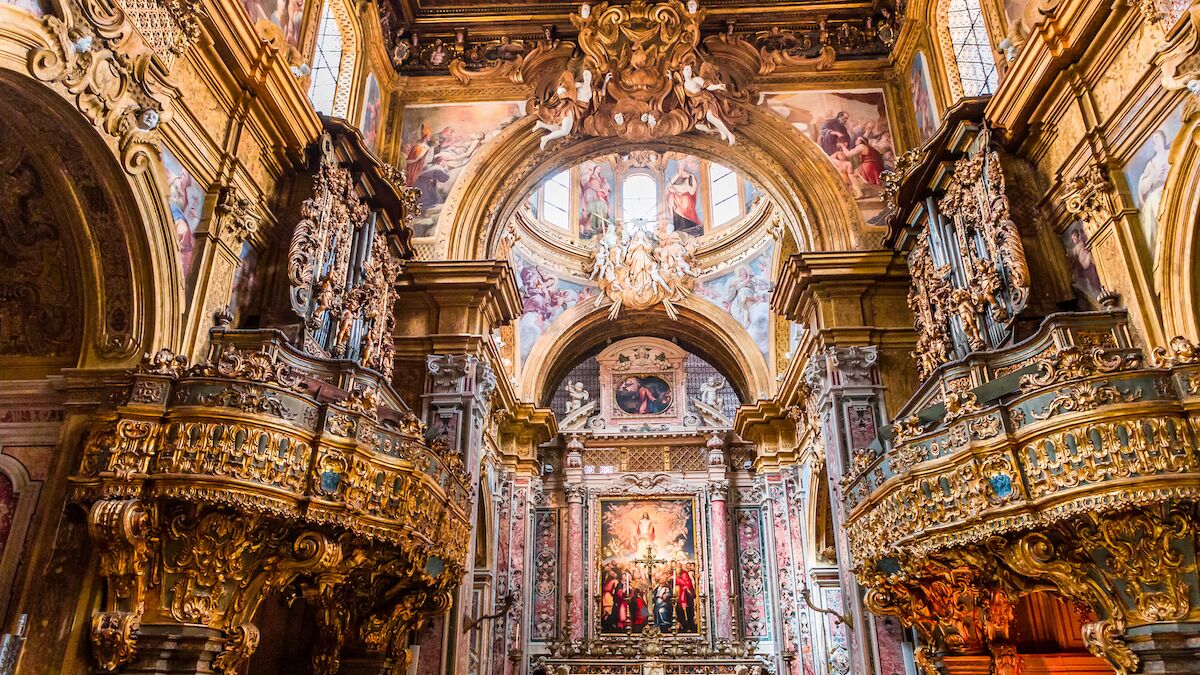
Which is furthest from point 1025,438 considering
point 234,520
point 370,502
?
point 234,520

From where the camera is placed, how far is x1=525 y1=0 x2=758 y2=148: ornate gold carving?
45.7 feet

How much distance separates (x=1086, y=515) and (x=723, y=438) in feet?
52.6

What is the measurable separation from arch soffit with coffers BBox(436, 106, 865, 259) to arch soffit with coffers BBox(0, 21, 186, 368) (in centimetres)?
602

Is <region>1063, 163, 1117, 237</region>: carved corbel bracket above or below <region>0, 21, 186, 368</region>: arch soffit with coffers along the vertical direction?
above

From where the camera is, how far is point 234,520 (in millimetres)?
6555

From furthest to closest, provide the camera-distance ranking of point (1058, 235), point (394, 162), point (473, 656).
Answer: point (473, 656), point (394, 162), point (1058, 235)

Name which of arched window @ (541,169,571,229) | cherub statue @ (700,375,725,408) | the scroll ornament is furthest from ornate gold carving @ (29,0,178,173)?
cherub statue @ (700,375,725,408)

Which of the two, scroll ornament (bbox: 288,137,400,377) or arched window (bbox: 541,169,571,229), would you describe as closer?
scroll ornament (bbox: 288,137,400,377)

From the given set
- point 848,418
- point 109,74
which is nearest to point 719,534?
point 848,418

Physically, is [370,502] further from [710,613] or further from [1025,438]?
[710,613]

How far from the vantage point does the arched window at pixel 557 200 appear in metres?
21.5

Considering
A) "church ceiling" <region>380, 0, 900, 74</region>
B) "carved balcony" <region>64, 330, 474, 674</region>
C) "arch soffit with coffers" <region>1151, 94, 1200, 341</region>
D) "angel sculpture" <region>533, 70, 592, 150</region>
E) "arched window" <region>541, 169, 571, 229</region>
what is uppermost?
"arched window" <region>541, 169, 571, 229</region>

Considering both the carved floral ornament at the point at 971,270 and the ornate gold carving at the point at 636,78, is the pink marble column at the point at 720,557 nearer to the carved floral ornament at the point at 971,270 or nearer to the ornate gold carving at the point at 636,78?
the ornate gold carving at the point at 636,78

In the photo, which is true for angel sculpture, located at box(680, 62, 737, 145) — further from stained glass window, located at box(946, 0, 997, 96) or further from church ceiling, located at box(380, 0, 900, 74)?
stained glass window, located at box(946, 0, 997, 96)
